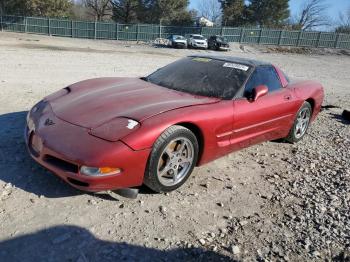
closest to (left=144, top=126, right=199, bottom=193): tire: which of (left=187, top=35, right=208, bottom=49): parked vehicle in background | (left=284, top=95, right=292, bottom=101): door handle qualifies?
(left=284, top=95, right=292, bottom=101): door handle

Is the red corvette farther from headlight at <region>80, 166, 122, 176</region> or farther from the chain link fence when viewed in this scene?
the chain link fence

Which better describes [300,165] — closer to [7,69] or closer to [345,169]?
[345,169]

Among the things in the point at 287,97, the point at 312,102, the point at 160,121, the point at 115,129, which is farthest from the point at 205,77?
the point at 312,102

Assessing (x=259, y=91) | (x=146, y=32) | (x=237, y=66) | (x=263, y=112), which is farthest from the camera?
(x=146, y=32)

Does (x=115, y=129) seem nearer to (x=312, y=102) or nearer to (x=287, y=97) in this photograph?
(x=287, y=97)

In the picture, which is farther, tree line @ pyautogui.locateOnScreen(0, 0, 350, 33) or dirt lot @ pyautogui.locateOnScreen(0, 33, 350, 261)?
tree line @ pyautogui.locateOnScreen(0, 0, 350, 33)

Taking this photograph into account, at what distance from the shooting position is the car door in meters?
4.19

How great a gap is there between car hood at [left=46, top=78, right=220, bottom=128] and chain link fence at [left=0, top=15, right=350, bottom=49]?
35678mm

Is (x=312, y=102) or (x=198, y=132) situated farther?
(x=312, y=102)

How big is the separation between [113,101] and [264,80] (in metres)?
2.10

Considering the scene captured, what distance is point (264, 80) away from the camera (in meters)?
4.73

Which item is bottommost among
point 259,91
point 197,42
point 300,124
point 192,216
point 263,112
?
point 197,42

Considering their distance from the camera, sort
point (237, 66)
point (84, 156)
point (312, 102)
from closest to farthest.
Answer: point (84, 156) < point (237, 66) < point (312, 102)

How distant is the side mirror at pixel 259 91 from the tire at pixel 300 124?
120 centimetres
